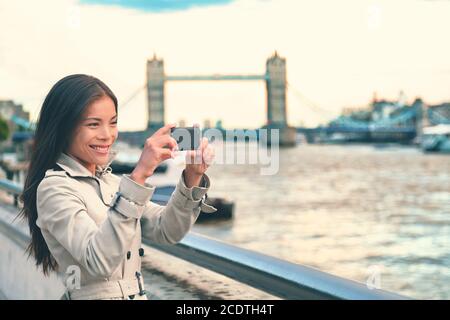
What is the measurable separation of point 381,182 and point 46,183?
49488 mm

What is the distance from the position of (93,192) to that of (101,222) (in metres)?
0.08

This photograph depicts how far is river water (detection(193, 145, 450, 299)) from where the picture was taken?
15.1 meters

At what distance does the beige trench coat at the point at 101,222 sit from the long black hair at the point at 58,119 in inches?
1.6

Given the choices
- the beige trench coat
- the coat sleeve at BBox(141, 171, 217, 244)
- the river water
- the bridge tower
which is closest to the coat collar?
the beige trench coat

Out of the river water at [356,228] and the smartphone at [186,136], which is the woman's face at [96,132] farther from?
the river water at [356,228]

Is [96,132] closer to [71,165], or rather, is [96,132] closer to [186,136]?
[71,165]

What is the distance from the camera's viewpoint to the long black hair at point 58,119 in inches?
65.1

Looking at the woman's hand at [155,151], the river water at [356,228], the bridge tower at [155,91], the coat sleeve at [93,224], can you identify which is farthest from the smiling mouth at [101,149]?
the bridge tower at [155,91]

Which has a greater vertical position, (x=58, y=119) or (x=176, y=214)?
(x=58, y=119)

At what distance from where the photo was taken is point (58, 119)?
1.67 m

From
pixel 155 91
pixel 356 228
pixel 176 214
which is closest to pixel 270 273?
pixel 176 214

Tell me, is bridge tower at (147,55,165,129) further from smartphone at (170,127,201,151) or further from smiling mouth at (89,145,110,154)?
smartphone at (170,127,201,151)
